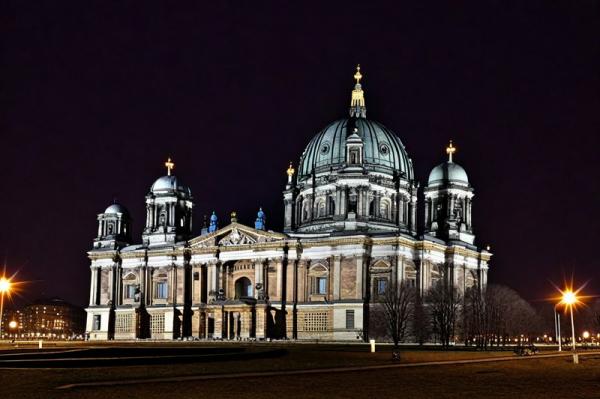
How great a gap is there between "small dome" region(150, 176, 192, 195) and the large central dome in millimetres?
18199

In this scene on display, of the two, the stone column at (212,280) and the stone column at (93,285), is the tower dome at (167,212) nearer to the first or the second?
the stone column at (93,285)

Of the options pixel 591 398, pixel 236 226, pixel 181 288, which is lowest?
pixel 591 398

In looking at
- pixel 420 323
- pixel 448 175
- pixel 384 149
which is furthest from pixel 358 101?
pixel 420 323

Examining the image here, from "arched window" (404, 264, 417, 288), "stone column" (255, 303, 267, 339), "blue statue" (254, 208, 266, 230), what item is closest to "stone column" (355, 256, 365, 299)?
"arched window" (404, 264, 417, 288)

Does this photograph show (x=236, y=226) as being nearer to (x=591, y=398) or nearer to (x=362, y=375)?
(x=362, y=375)

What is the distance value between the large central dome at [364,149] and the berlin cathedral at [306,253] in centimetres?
19

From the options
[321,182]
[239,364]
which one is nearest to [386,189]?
[321,182]

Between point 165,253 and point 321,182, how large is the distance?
2343 cm

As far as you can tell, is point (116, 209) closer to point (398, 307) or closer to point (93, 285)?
point (93, 285)

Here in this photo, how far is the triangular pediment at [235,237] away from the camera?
114 m

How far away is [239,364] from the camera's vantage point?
48375mm

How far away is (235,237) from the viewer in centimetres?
11675

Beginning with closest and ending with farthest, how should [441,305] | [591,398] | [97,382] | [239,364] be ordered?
[591,398]
[97,382]
[239,364]
[441,305]

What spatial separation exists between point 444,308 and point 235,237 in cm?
3183
